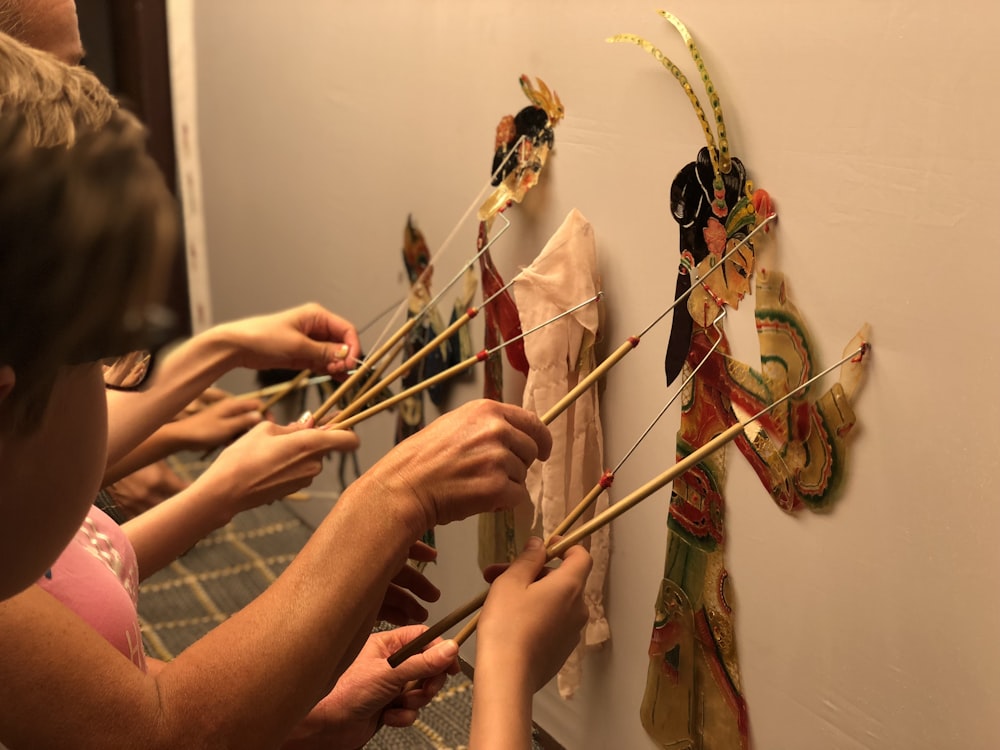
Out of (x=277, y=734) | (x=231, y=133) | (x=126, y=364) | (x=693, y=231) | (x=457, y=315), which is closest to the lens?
(x=277, y=734)

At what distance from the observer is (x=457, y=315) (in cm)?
131

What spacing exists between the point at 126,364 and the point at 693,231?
0.60m

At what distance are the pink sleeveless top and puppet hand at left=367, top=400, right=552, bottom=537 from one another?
9.3 inches

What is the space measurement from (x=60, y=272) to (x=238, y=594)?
4.21ft

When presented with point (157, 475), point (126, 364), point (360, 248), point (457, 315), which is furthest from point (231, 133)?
point (126, 364)

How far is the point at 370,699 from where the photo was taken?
3.00 feet

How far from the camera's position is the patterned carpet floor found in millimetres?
1301

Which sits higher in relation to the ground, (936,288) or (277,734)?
(936,288)

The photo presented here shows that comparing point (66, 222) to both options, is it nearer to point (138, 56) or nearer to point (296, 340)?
point (296, 340)

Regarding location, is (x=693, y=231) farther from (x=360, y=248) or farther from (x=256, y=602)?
(x=360, y=248)

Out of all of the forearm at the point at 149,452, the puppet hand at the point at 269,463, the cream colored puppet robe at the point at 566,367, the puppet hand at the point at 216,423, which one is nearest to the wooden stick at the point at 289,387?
the puppet hand at the point at 216,423

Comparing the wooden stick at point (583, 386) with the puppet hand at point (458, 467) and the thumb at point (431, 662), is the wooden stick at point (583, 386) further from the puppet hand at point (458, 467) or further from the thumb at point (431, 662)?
the thumb at point (431, 662)

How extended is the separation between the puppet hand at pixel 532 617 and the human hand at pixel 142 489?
912mm

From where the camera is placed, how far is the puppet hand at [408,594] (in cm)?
94
